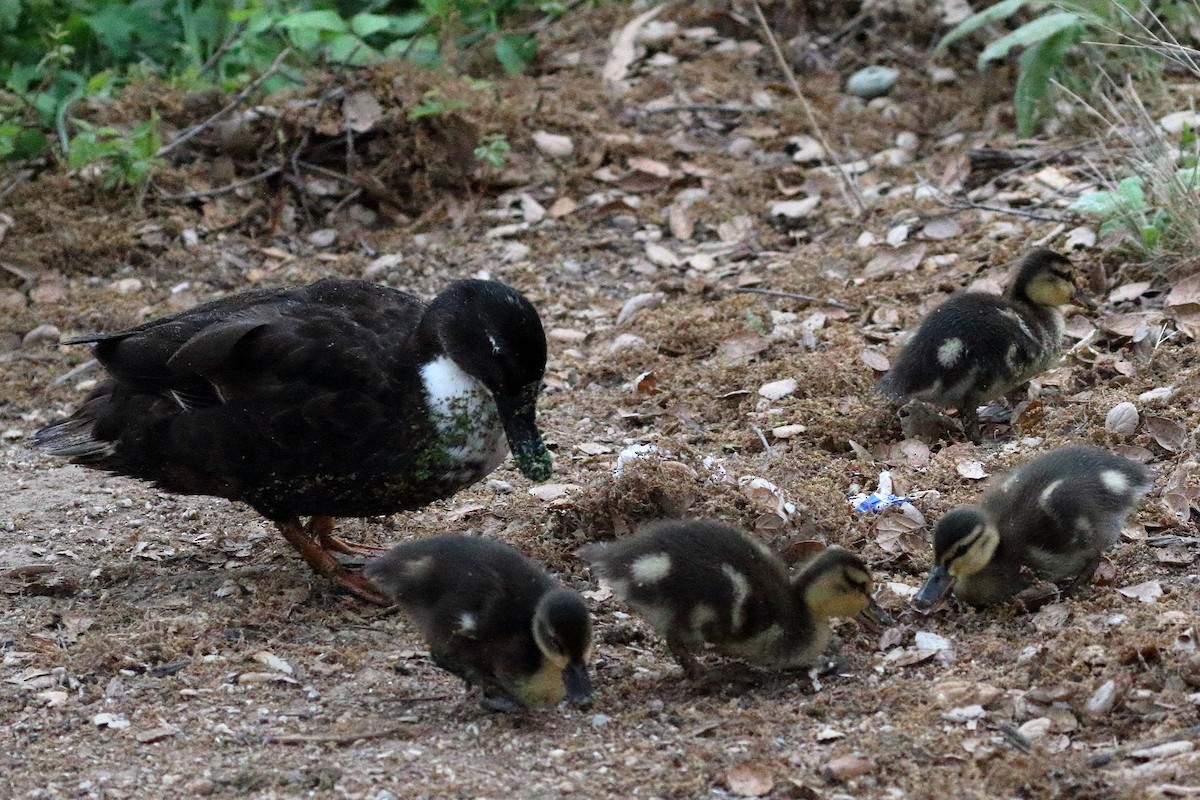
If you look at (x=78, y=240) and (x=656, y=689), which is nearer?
(x=656, y=689)

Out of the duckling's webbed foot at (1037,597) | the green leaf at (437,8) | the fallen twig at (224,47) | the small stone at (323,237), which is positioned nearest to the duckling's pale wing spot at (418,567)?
the duckling's webbed foot at (1037,597)

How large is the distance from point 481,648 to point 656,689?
481 mm

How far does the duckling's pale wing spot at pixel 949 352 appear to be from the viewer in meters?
5.17

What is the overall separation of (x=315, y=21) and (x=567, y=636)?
5.47m

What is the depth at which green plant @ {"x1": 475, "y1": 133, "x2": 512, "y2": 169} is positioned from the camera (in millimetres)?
7832

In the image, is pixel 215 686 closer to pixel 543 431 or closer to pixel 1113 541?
pixel 543 431

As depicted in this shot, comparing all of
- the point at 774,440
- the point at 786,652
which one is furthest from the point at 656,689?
the point at 774,440

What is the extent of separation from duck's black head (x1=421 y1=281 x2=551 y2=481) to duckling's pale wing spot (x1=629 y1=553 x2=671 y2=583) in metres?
0.56

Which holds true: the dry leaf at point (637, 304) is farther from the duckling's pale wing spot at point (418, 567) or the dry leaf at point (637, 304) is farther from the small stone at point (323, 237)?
the duckling's pale wing spot at point (418, 567)

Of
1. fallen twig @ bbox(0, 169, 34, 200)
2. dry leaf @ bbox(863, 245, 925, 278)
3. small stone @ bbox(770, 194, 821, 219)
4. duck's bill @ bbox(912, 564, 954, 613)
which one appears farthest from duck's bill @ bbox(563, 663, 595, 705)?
fallen twig @ bbox(0, 169, 34, 200)

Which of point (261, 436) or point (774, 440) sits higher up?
point (261, 436)

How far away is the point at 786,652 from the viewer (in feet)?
12.6

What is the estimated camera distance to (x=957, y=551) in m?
3.97

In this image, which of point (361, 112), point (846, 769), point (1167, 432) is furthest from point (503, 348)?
point (361, 112)
